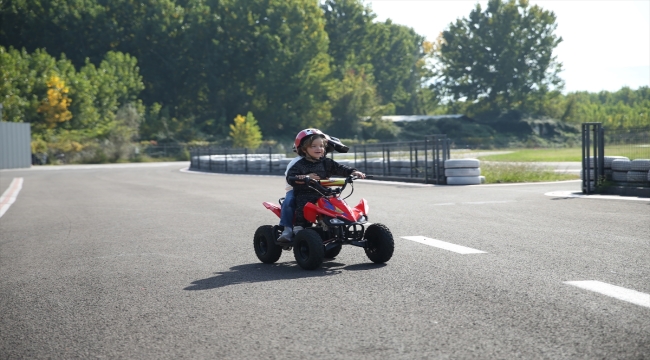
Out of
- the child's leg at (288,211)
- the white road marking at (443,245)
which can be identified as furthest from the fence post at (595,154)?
the child's leg at (288,211)

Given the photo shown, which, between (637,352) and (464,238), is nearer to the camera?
(637,352)

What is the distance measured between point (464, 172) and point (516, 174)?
310 centimetres

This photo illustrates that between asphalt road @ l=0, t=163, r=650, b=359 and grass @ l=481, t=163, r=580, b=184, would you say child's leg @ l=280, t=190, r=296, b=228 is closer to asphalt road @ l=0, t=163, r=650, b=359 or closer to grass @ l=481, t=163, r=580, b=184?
asphalt road @ l=0, t=163, r=650, b=359

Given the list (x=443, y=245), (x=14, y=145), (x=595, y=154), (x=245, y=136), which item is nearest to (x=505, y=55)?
(x=245, y=136)

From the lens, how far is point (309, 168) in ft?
28.6

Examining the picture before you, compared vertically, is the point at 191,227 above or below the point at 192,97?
below

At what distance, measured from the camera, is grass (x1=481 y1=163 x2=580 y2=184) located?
90.1ft

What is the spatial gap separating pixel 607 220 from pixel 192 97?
306 feet

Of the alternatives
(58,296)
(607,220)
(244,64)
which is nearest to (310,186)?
(58,296)

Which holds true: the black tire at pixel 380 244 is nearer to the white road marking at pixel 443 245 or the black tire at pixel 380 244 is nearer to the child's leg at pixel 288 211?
the child's leg at pixel 288 211

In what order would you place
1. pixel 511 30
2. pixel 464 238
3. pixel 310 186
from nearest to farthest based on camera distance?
pixel 310 186 → pixel 464 238 → pixel 511 30

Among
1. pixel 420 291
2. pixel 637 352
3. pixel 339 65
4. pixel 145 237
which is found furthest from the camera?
pixel 339 65

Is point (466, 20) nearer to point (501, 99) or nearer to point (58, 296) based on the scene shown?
point (501, 99)

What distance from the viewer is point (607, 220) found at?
12648mm
